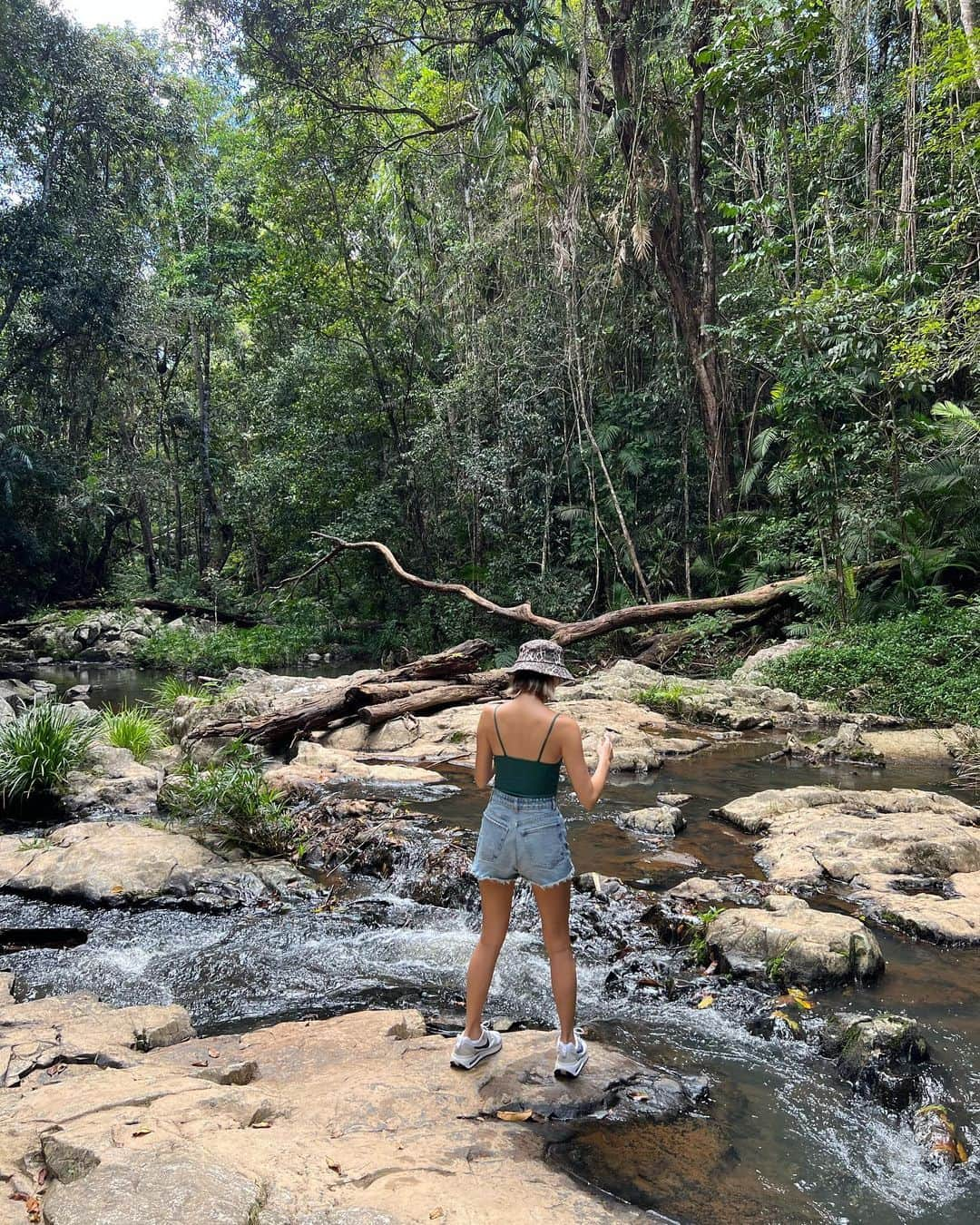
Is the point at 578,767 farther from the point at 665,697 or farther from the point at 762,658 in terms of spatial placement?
the point at 762,658

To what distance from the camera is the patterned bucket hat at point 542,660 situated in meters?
3.19

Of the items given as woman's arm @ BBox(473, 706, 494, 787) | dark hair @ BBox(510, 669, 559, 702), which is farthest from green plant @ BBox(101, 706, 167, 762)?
dark hair @ BBox(510, 669, 559, 702)

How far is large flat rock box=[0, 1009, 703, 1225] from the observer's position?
2.22 metres

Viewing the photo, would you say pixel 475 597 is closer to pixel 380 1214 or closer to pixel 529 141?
pixel 529 141

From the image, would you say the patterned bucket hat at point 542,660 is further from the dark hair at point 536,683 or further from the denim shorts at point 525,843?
the denim shorts at point 525,843

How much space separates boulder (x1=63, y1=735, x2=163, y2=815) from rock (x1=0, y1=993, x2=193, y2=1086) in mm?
3692

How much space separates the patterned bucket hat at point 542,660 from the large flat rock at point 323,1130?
1.53 m

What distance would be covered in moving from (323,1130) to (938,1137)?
219 cm

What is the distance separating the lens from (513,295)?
1778 centimetres

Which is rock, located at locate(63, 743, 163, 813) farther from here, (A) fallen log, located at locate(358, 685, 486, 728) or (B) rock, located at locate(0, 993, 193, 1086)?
A: (B) rock, located at locate(0, 993, 193, 1086)

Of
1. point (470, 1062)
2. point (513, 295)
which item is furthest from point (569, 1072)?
point (513, 295)

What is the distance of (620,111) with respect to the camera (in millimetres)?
15234

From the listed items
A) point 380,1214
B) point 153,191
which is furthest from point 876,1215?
point 153,191

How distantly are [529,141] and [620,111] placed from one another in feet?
6.00
